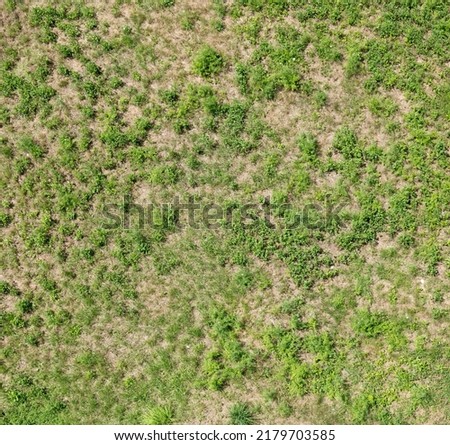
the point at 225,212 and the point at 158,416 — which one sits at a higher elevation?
the point at 225,212

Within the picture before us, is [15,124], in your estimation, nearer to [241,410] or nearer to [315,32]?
[315,32]

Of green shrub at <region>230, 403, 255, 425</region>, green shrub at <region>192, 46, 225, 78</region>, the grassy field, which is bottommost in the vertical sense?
green shrub at <region>230, 403, 255, 425</region>

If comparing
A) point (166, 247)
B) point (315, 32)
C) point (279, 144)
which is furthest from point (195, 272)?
point (315, 32)

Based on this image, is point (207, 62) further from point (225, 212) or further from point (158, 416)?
point (158, 416)

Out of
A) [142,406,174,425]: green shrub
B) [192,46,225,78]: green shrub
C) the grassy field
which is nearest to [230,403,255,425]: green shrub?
the grassy field

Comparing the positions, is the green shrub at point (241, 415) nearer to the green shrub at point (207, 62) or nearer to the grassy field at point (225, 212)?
the grassy field at point (225, 212)

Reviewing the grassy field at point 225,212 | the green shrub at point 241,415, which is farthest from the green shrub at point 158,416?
the green shrub at point 241,415

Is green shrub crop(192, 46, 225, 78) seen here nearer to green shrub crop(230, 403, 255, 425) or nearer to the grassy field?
the grassy field

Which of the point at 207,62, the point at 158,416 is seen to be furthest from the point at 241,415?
the point at 207,62
